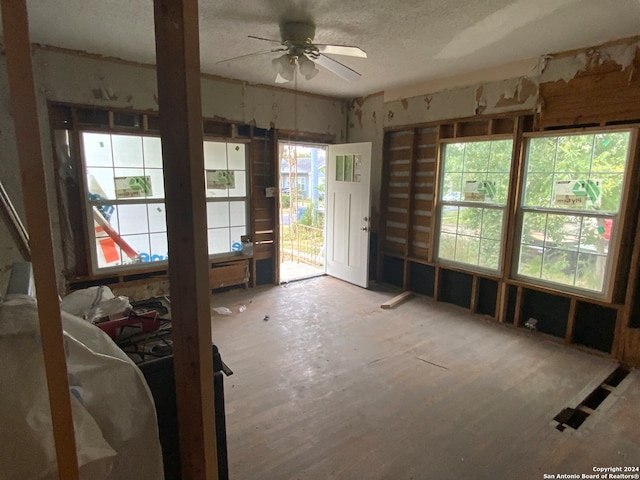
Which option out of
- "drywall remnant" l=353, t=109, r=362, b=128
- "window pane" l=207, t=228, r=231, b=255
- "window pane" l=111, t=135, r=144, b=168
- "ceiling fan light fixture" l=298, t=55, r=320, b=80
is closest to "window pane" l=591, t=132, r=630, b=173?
"ceiling fan light fixture" l=298, t=55, r=320, b=80

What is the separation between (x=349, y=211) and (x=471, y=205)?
5.38ft

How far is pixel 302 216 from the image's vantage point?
8.26 meters

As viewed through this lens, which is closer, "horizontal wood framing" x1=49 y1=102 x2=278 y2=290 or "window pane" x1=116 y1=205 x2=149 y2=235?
"horizontal wood framing" x1=49 y1=102 x2=278 y2=290

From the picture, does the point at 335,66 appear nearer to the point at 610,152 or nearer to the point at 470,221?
the point at 470,221

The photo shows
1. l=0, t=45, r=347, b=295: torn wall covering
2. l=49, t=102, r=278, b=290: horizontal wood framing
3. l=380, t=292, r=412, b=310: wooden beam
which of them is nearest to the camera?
l=0, t=45, r=347, b=295: torn wall covering

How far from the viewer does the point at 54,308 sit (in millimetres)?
917

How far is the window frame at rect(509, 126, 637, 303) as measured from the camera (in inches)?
114

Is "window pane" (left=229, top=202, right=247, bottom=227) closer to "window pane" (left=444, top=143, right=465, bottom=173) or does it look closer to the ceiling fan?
the ceiling fan

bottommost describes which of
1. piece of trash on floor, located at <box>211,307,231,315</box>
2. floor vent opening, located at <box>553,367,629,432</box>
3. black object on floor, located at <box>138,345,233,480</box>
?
floor vent opening, located at <box>553,367,629,432</box>

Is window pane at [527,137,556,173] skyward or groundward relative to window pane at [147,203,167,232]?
skyward

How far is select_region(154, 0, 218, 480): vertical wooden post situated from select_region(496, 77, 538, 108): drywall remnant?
347 cm

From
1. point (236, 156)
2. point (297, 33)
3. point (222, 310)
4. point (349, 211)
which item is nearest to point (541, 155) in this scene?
point (349, 211)

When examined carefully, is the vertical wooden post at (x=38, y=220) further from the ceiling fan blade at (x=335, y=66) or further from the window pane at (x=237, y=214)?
the window pane at (x=237, y=214)

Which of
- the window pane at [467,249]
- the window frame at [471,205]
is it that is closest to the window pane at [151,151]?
the window frame at [471,205]
